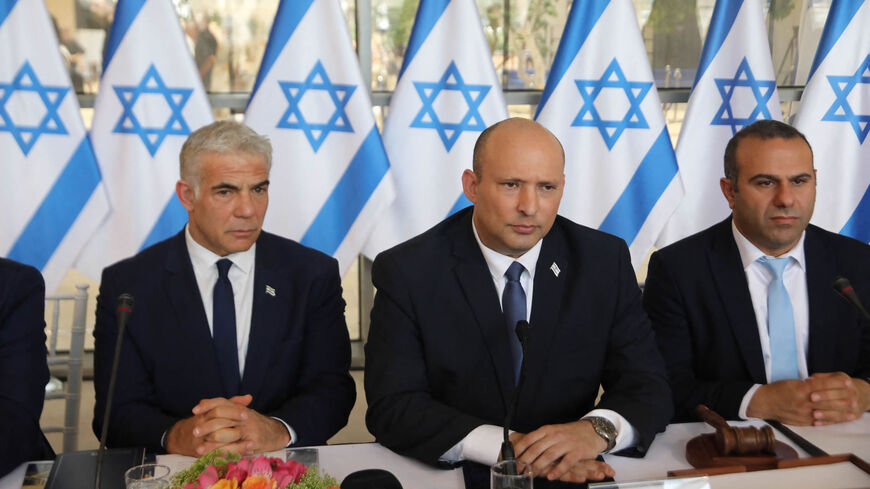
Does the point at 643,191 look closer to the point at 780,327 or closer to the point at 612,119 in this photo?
the point at 612,119

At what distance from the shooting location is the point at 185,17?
4207mm

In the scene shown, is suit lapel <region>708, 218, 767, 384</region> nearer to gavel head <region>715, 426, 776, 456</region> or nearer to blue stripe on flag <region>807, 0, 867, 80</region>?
gavel head <region>715, 426, 776, 456</region>

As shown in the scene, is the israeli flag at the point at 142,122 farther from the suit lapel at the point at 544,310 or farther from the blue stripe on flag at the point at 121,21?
the suit lapel at the point at 544,310

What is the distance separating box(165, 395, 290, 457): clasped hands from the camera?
2.14m

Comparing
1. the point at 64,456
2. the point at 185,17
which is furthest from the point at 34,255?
the point at 64,456

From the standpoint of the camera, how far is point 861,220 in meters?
4.21

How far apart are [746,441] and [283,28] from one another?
2.86 m

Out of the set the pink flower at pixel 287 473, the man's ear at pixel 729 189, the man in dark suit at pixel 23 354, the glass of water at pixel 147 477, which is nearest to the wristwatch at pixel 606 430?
the pink flower at pixel 287 473

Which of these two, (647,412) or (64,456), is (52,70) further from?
(647,412)

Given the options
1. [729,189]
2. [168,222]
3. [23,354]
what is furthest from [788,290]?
[168,222]

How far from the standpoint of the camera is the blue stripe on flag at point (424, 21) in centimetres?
400

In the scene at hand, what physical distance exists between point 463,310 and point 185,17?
2643 mm

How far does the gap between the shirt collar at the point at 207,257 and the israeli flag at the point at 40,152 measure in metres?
1.36

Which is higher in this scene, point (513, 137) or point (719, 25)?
point (719, 25)
